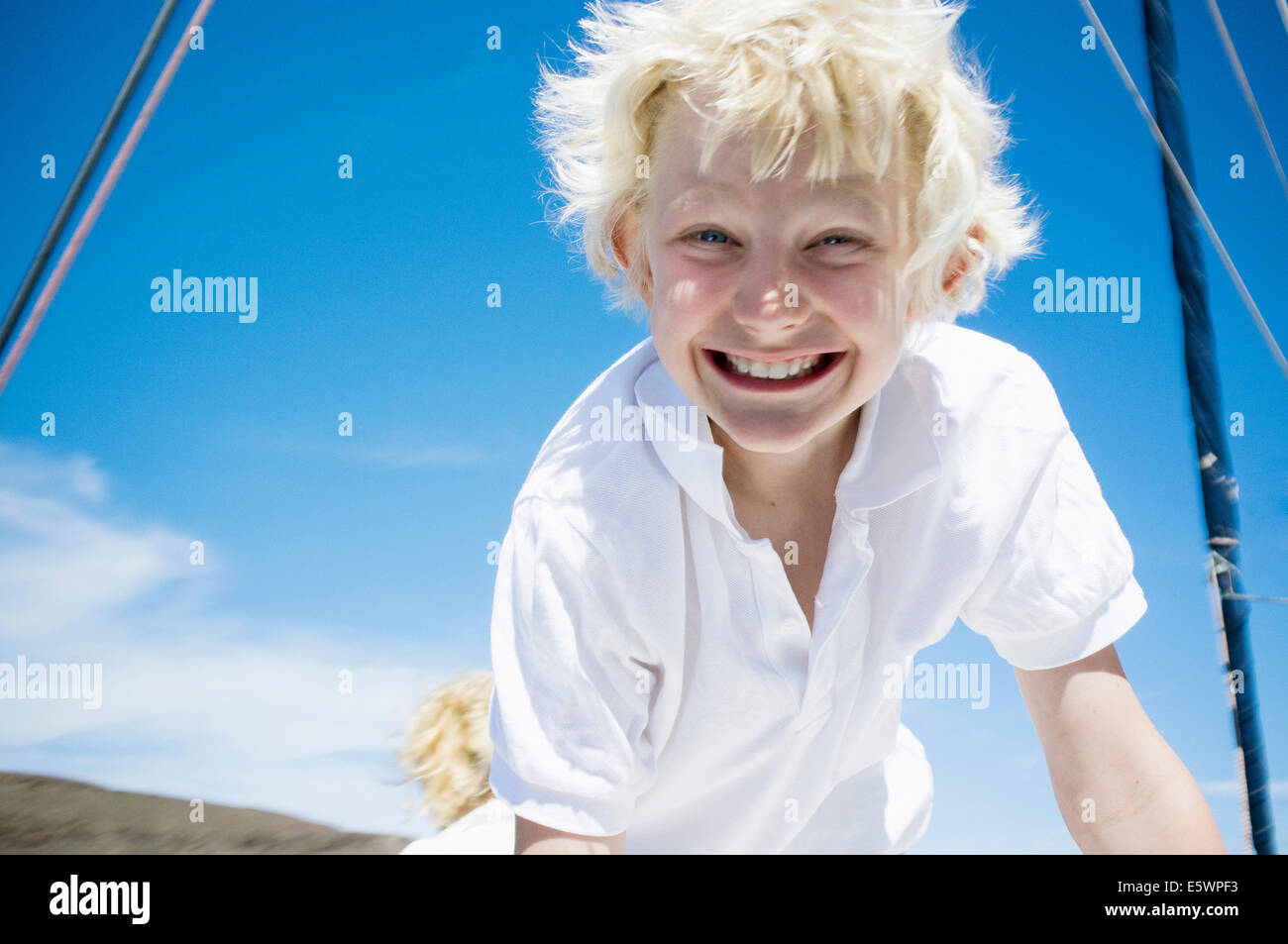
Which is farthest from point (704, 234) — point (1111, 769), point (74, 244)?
point (74, 244)

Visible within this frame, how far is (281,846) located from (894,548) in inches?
79.9

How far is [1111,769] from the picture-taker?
92 cm

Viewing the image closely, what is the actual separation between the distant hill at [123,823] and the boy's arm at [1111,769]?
188 cm

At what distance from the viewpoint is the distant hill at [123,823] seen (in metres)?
2.44

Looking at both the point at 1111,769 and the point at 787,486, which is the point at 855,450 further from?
the point at 1111,769

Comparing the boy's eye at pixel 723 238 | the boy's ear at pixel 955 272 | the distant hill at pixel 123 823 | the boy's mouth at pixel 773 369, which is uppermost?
the boy's ear at pixel 955 272

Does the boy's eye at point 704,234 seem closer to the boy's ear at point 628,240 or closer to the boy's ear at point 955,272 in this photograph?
the boy's ear at point 628,240

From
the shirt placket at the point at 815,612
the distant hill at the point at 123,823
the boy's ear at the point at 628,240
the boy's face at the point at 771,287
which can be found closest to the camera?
the boy's face at the point at 771,287

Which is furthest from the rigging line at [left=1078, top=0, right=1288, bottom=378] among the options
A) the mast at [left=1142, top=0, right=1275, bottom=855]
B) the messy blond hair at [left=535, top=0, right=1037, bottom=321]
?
the messy blond hair at [left=535, top=0, right=1037, bottom=321]

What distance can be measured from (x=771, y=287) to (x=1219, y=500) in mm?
1344

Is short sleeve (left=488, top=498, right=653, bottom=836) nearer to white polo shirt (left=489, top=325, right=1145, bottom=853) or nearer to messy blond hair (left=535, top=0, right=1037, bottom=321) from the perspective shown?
white polo shirt (left=489, top=325, right=1145, bottom=853)

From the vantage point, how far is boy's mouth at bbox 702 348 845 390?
0.88 m

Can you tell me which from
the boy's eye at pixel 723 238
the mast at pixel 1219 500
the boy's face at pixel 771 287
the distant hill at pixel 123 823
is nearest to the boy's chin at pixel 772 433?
the boy's face at pixel 771 287

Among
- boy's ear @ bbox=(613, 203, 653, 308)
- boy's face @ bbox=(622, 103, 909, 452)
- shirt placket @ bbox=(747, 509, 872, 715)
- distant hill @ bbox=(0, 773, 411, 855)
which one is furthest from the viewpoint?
distant hill @ bbox=(0, 773, 411, 855)
